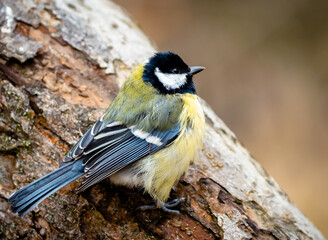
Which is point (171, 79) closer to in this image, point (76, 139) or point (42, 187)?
point (76, 139)

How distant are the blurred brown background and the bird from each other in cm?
266

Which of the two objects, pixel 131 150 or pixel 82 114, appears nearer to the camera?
pixel 131 150

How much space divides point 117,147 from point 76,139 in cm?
30

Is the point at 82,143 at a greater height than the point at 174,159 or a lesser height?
lesser

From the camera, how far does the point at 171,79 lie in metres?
2.74

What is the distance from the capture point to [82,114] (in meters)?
2.68

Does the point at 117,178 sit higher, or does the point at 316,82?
the point at 316,82

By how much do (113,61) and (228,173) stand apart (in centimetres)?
116

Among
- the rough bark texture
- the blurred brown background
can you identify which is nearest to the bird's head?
the rough bark texture

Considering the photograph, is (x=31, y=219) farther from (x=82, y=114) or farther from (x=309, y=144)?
(x=309, y=144)

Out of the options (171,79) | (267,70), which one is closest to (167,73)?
(171,79)

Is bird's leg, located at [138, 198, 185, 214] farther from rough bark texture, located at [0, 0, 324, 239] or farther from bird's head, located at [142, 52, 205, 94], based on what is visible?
bird's head, located at [142, 52, 205, 94]

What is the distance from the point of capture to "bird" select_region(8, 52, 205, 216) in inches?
89.4

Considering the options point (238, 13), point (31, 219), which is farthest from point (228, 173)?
point (238, 13)
